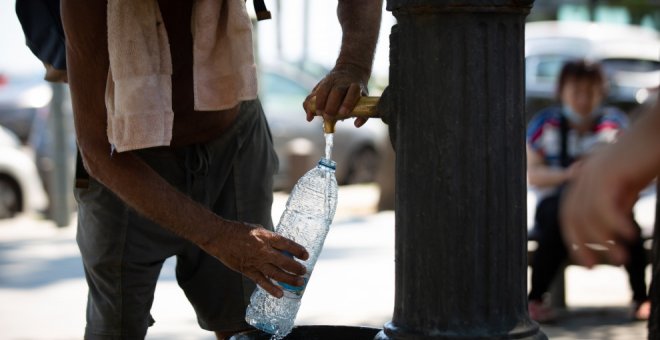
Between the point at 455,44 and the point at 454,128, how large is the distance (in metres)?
0.16

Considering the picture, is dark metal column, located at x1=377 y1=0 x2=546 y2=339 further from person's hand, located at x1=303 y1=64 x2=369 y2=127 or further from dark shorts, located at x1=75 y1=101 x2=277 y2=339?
dark shorts, located at x1=75 y1=101 x2=277 y2=339

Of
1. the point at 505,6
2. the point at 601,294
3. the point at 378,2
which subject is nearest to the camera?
the point at 505,6

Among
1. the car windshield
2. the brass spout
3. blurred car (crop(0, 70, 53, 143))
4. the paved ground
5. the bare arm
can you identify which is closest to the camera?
the bare arm

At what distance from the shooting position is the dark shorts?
329 centimetres

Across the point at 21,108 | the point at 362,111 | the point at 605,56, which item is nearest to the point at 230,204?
the point at 362,111

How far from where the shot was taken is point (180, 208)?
285 cm

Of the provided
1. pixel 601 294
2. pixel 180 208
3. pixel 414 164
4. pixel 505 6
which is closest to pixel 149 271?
pixel 180 208

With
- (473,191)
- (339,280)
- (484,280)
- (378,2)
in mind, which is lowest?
(339,280)

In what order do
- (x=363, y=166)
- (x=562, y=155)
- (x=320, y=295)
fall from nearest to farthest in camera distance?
1. (x=562, y=155)
2. (x=320, y=295)
3. (x=363, y=166)

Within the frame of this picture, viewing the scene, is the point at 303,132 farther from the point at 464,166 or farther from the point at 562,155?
the point at 464,166

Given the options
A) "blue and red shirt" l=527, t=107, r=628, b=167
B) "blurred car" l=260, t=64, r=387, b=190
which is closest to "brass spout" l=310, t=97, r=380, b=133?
"blue and red shirt" l=527, t=107, r=628, b=167

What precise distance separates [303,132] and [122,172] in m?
11.7

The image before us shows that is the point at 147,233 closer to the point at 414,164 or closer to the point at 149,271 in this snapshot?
the point at 149,271

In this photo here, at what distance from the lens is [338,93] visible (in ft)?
9.00
